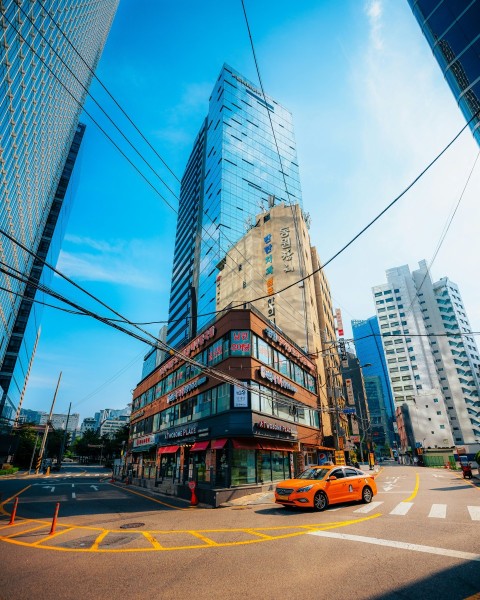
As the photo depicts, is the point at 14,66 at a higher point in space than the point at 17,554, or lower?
higher

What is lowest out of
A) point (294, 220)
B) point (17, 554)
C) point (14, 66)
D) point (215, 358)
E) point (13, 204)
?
point (17, 554)

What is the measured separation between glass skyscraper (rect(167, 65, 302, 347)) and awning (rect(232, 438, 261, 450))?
43.2 metres

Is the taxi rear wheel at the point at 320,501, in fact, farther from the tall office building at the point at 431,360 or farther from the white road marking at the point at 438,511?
the tall office building at the point at 431,360

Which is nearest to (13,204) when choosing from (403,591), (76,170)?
(403,591)

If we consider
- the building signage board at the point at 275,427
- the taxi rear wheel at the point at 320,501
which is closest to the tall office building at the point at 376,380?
the building signage board at the point at 275,427

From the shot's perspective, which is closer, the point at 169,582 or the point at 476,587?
the point at 476,587

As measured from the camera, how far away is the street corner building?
20484 mm

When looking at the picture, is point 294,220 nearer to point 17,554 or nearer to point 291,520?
point 291,520

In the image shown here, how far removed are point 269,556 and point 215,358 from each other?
18.5 meters

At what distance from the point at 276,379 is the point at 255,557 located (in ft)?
62.2

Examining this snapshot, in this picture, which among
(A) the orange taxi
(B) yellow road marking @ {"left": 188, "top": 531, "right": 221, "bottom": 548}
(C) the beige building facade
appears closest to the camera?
(B) yellow road marking @ {"left": 188, "top": 531, "right": 221, "bottom": 548}

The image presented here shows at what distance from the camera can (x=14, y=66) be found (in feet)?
81.5

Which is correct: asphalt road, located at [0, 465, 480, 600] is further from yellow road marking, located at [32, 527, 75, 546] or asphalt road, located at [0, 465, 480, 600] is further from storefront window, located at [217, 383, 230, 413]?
storefront window, located at [217, 383, 230, 413]

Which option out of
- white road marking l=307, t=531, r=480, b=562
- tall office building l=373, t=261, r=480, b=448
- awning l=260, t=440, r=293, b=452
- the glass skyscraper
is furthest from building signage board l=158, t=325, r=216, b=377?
tall office building l=373, t=261, r=480, b=448
